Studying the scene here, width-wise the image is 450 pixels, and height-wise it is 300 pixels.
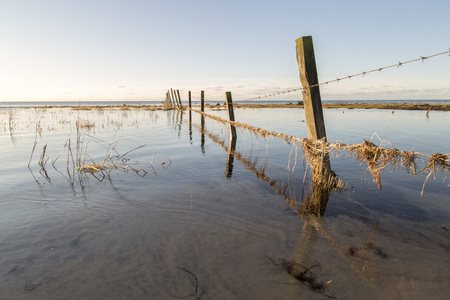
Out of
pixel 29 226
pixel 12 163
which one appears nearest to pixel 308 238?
pixel 29 226

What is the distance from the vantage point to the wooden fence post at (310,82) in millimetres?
4566

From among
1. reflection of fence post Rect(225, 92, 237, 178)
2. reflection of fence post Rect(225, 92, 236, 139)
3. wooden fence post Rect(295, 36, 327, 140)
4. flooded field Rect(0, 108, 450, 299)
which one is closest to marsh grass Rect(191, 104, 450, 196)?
wooden fence post Rect(295, 36, 327, 140)

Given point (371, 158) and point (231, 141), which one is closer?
point (371, 158)

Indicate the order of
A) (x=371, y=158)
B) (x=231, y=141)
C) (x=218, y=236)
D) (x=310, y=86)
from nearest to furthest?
(x=218, y=236) < (x=371, y=158) < (x=310, y=86) < (x=231, y=141)

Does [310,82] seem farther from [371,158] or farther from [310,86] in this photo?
[371,158]

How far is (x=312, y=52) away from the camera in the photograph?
4605mm

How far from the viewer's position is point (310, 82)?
4637mm

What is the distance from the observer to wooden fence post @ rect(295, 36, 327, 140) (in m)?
4.57

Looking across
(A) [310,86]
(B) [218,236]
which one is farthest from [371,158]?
(B) [218,236]

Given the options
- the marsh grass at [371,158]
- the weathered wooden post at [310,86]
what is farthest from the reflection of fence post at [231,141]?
the weathered wooden post at [310,86]

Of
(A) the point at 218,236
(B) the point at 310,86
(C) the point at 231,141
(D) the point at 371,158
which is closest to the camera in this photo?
(A) the point at 218,236

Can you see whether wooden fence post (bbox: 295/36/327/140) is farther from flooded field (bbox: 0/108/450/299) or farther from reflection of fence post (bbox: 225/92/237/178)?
reflection of fence post (bbox: 225/92/237/178)

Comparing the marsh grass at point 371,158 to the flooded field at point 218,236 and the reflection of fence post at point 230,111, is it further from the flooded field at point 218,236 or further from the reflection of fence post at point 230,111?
the reflection of fence post at point 230,111

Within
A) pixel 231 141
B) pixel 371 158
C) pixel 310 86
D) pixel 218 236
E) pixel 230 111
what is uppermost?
pixel 230 111
